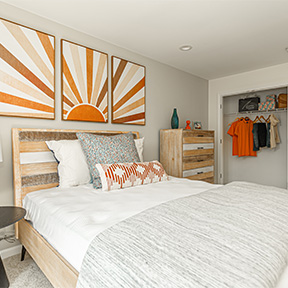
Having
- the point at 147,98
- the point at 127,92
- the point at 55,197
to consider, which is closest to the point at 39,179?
the point at 55,197

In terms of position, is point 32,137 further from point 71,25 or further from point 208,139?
point 208,139

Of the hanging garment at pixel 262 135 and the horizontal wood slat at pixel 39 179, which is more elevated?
the hanging garment at pixel 262 135

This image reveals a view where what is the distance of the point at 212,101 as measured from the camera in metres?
4.46

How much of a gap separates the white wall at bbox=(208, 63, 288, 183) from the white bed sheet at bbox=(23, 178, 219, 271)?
2735 mm

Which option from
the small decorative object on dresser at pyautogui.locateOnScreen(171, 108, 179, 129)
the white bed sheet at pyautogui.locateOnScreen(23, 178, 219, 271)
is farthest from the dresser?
the white bed sheet at pyautogui.locateOnScreen(23, 178, 219, 271)

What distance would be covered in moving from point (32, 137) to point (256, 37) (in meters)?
2.80

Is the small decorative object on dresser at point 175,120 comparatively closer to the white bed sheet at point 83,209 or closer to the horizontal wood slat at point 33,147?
the white bed sheet at point 83,209

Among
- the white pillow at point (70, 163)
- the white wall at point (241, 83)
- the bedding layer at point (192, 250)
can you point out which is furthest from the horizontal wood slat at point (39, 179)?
the white wall at point (241, 83)

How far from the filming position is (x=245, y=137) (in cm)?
446

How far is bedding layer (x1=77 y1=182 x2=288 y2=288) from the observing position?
65cm

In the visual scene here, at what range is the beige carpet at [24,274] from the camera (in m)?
1.63

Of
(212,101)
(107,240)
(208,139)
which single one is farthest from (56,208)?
(212,101)

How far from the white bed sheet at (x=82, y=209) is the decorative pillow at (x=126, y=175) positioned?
0.19 ft

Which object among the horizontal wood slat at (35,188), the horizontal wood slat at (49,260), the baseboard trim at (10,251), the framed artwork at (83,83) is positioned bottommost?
the baseboard trim at (10,251)
